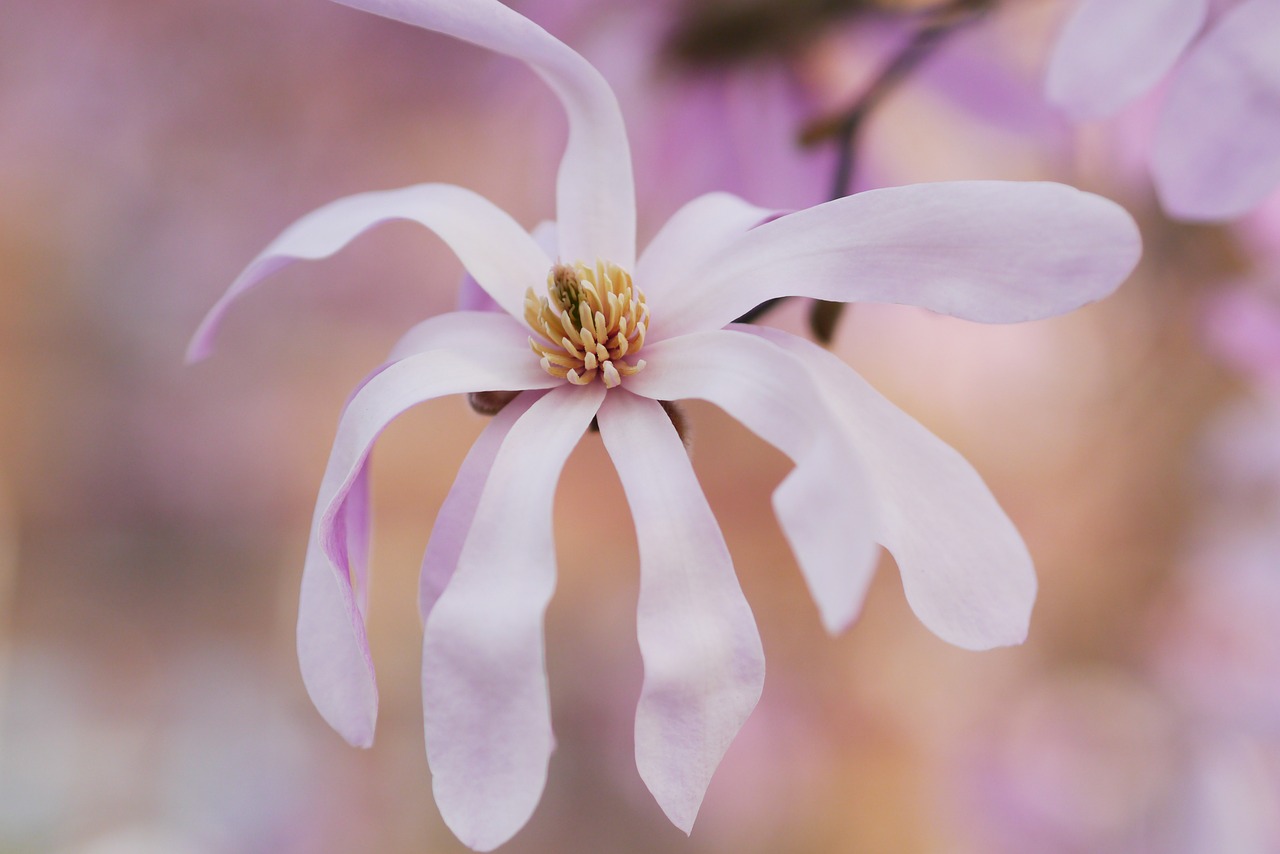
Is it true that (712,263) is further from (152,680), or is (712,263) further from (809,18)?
(152,680)

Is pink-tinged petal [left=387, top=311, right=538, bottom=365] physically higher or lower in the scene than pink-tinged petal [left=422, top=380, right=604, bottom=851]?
higher

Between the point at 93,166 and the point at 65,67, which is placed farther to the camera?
the point at 93,166

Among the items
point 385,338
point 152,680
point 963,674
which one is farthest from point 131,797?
point 963,674

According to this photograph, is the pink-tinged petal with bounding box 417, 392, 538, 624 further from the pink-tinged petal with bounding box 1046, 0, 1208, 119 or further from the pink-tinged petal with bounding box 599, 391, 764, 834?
the pink-tinged petal with bounding box 1046, 0, 1208, 119

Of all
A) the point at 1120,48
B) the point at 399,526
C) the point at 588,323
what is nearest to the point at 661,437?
the point at 588,323

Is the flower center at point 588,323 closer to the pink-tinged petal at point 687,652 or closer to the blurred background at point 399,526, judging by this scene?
the pink-tinged petal at point 687,652

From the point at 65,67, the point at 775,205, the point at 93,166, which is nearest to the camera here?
the point at 775,205

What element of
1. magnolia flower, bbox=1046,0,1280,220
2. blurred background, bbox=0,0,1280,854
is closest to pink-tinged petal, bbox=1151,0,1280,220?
magnolia flower, bbox=1046,0,1280,220
